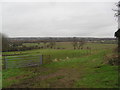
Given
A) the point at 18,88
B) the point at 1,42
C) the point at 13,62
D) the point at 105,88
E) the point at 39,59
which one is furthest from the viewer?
the point at 1,42

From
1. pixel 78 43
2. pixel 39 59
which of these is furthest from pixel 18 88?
pixel 78 43

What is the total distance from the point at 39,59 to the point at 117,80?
1361 cm

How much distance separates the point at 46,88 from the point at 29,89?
40.6 inches

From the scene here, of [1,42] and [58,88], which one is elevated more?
[1,42]

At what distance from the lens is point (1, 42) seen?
84.0ft

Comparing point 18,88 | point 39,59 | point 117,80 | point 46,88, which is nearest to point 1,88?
point 18,88

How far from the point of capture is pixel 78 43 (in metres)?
54.7

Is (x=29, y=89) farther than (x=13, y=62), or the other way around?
(x=13, y=62)

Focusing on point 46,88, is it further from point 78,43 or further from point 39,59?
point 78,43

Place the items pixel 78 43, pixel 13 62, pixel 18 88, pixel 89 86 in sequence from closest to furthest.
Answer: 1. pixel 89 86
2. pixel 18 88
3. pixel 13 62
4. pixel 78 43

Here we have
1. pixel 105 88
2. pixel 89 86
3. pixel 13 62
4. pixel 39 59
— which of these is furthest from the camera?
pixel 39 59

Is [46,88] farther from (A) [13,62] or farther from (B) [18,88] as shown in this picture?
(A) [13,62]

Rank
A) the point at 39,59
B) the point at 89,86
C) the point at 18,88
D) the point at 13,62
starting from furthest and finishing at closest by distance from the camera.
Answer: the point at 39,59
the point at 13,62
the point at 18,88
the point at 89,86

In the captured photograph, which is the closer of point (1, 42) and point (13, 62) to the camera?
point (13, 62)
